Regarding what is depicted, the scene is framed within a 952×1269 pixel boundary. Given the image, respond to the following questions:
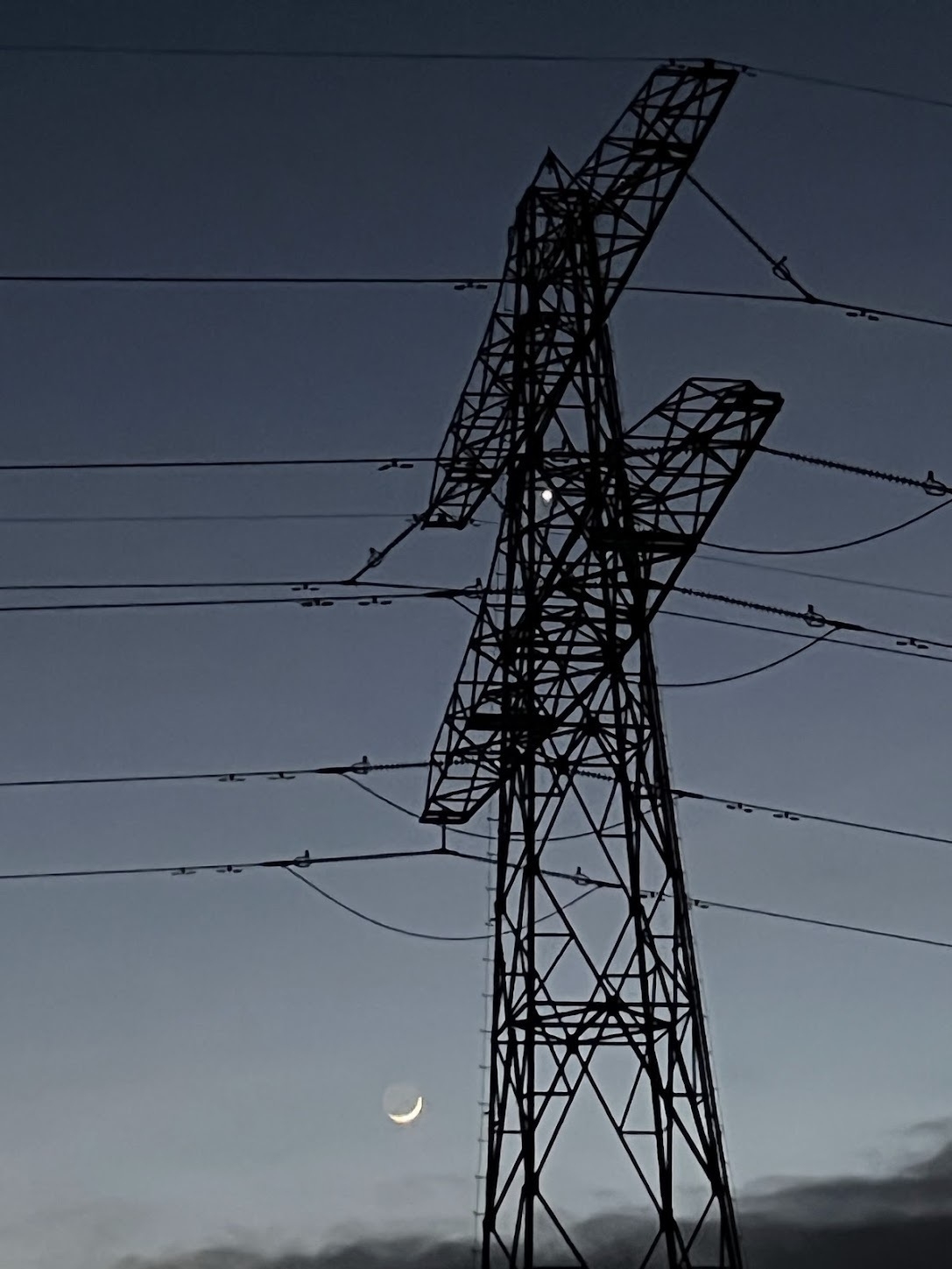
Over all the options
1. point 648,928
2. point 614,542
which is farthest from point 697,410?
point 648,928

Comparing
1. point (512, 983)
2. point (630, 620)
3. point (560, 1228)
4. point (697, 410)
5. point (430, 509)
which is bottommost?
point (560, 1228)

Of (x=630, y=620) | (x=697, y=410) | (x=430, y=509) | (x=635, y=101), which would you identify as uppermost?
(x=635, y=101)

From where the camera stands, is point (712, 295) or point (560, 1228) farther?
point (712, 295)

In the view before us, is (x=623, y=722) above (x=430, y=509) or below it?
below

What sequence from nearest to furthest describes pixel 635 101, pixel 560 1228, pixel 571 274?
pixel 560 1228
pixel 635 101
pixel 571 274

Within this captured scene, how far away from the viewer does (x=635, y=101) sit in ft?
90.1

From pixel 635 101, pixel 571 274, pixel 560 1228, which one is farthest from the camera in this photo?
pixel 571 274

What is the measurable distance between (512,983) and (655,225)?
39.1ft

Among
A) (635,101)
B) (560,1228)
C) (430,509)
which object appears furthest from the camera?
(430,509)

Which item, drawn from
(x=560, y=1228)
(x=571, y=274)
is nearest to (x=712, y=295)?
(x=571, y=274)

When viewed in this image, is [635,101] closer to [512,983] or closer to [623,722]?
[623,722]

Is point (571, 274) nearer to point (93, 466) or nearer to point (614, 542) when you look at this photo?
point (614, 542)

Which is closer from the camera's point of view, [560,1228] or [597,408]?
[560,1228]

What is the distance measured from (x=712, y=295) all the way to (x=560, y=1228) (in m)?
15.2
